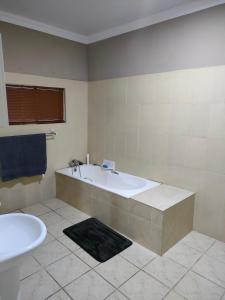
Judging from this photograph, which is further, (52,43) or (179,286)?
(52,43)

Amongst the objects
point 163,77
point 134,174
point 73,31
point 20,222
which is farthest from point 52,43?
point 20,222

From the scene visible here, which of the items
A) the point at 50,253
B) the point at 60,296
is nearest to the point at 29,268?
the point at 50,253

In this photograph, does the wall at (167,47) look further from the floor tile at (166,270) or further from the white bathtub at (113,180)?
the floor tile at (166,270)

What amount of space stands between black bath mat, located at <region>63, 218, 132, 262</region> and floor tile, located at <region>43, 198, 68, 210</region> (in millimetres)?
593

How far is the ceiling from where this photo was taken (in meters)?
2.29

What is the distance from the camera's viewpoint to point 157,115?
9.02 feet

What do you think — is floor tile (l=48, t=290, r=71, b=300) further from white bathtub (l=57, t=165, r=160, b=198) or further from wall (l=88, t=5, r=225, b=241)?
wall (l=88, t=5, r=225, b=241)

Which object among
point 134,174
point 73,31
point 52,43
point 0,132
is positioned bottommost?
point 134,174

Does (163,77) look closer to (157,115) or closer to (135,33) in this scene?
(157,115)

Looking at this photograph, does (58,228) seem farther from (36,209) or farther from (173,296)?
(173,296)

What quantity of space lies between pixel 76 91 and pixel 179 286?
2853 mm

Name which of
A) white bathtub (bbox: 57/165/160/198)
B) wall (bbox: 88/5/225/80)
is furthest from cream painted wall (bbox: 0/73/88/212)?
wall (bbox: 88/5/225/80)

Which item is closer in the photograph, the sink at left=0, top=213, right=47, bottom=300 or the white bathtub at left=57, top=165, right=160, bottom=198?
the sink at left=0, top=213, right=47, bottom=300

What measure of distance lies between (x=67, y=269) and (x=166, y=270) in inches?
35.0
